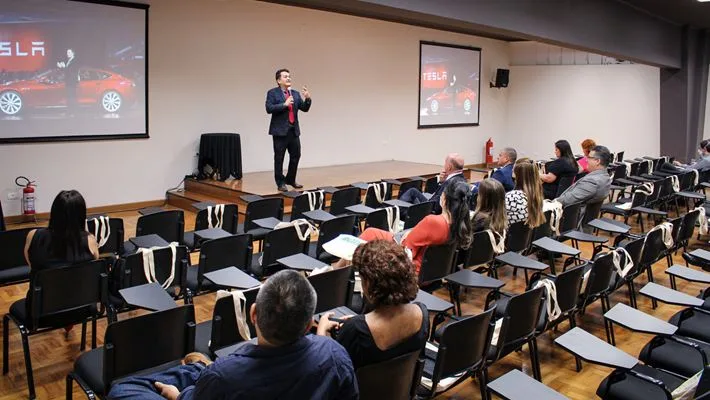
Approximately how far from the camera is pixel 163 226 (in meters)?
5.10

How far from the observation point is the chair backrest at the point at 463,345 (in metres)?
2.77

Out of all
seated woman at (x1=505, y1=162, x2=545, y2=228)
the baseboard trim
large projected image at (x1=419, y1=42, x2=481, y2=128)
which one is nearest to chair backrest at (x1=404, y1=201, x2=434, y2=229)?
seated woman at (x1=505, y1=162, x2=545, y2=228)

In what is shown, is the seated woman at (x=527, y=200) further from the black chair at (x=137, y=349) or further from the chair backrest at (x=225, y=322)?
the black chair at (x=137, y=349)

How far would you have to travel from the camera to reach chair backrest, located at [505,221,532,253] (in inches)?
197

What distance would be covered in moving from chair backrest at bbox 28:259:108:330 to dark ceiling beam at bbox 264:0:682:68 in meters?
3.76

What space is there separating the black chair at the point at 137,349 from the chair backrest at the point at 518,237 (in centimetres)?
294

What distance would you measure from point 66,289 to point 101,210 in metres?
5.41

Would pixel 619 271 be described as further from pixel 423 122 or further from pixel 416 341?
pixel 423 122

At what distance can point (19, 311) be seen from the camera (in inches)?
139

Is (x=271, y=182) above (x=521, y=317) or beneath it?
above

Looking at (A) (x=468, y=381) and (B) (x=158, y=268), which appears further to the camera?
(B) (x=158, y=268)

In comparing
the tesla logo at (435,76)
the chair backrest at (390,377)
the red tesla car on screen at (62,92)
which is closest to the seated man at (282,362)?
the chair backrest at (390,377)

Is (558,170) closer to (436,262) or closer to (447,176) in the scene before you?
(447,176)

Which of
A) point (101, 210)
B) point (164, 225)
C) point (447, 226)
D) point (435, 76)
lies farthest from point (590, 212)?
point (435, 76)
